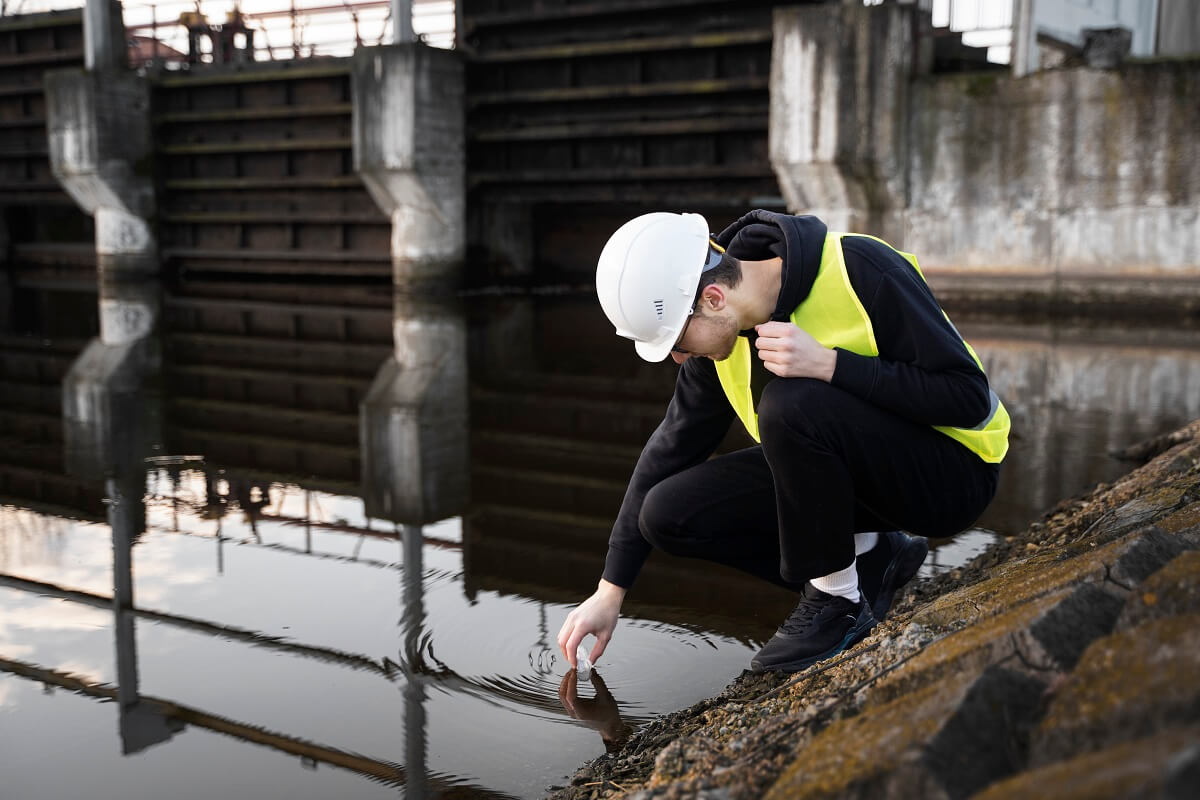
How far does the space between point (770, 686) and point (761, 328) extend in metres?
0.63

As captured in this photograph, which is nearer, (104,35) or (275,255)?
(275,255)

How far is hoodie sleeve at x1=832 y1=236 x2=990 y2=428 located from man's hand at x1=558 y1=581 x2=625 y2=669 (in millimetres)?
559

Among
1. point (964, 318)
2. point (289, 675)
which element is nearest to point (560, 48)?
point (964, 318)

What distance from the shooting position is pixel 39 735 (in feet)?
6.32

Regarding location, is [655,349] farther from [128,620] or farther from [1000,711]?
[128,620]

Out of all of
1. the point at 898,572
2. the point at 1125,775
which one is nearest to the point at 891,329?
the point at 898,572

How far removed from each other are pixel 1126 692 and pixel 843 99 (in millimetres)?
8630

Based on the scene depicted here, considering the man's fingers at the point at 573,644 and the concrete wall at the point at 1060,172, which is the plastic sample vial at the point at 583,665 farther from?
the concrete wall at the point at 1060,172

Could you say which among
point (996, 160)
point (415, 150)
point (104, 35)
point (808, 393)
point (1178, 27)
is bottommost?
point (808, 393)

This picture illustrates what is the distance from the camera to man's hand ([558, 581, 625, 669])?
6.63 ft

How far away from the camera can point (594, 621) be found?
205 cm

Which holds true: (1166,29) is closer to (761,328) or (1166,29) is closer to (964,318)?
(964,318)

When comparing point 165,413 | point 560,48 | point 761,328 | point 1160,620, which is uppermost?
point 560,48

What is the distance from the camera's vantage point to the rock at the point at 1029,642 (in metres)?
1.19
